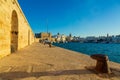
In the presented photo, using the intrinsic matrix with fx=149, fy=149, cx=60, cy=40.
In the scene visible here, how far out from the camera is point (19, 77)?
3.95 m

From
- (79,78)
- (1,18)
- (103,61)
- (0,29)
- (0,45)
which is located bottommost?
(79,78)

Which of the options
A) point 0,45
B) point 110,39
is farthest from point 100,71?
point 110,39

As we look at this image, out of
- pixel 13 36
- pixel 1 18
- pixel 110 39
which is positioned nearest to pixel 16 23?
pixel 13 36

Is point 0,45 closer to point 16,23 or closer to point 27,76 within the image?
point 27,76

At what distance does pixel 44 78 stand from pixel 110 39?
164 m

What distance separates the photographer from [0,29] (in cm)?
648

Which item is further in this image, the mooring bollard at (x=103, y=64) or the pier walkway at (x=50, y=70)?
the mooring bollard at (x=103, y=64)

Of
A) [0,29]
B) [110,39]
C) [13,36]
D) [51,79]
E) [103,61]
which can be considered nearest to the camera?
[51,79]

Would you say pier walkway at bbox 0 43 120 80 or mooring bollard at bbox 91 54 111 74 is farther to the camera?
mooring bollard at bbox 91 54 111 74

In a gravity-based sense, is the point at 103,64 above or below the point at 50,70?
above

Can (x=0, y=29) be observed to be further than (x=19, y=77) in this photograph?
Yes

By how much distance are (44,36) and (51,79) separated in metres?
113

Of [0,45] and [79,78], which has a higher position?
[0,45]

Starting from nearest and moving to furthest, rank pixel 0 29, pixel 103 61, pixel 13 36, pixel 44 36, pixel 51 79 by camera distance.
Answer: pixel 51 79 → pixel 103 61 → pixel 0 29 → pixel 13 36 → pixel 44 36
